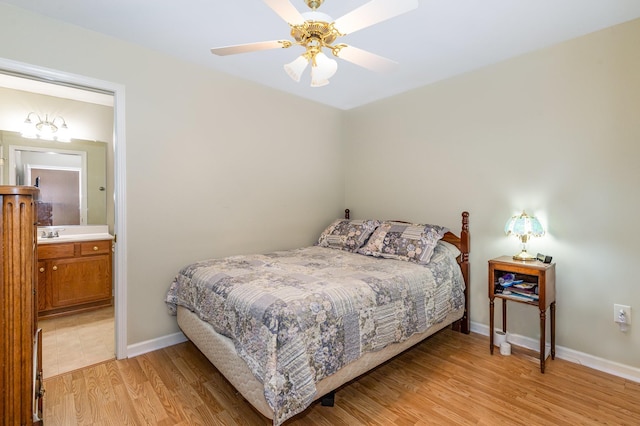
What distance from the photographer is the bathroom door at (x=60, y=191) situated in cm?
335

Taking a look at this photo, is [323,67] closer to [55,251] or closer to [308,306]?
[308,306]

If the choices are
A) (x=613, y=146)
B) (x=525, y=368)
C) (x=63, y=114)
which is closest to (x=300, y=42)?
(x=613, y=146)

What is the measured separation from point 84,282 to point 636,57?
528 centimetres

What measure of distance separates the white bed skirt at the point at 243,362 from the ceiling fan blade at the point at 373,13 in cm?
183

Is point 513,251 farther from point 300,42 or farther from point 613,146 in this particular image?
point 300,42

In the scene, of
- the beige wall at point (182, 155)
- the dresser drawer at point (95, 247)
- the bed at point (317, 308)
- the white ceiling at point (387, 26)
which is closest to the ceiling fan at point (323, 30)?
the white ceiling at point (387, 26)

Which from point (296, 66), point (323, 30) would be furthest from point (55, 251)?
point (323, 30)

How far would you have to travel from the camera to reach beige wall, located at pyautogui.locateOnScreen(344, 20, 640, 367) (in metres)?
2.16

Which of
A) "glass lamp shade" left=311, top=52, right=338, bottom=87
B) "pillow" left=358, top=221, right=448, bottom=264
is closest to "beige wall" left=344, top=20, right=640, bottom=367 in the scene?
"pillow" left=358, top=221, right=448, bottom=264

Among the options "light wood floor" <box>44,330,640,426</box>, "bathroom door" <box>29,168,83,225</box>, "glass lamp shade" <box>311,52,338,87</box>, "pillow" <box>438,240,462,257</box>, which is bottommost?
"light wood floor" <box>44,330,640,426</box>

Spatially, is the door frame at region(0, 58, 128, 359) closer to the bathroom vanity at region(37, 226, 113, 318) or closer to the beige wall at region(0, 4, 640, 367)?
the beige wall at region(0, 4, 640, 367)

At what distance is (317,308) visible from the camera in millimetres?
1640

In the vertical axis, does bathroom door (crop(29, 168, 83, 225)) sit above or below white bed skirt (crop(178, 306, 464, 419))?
above

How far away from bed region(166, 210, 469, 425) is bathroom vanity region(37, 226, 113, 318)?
1.53m
